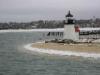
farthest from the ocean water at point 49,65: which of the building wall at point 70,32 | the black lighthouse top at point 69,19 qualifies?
the black lighthouse top at point 69,19

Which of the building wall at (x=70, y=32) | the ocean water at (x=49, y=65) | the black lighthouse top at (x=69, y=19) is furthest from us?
the black lighthouse top at (x=69, y=19)

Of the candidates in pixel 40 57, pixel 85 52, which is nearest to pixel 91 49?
pixel 85 52

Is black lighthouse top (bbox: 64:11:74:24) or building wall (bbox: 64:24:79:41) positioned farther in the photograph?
black lighthouse top (bbox: 64:11:74:24)

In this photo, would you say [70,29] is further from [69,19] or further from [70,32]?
[69,19]

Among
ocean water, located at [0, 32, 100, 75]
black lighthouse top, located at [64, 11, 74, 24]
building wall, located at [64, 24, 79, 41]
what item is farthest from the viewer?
black lighthouse top, located at [64, 11, 74, 24]

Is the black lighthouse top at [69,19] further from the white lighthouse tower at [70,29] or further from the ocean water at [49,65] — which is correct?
the ocean water at [49,65]

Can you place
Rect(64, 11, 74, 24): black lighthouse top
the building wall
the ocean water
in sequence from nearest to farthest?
1. the ocean water
2. the building wall
3. Rect(64, 11, 74, 24): black lighthouse top

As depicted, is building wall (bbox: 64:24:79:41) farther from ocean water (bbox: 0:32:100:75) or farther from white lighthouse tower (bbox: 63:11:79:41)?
ocean water (bbox: 0:32:100:75)

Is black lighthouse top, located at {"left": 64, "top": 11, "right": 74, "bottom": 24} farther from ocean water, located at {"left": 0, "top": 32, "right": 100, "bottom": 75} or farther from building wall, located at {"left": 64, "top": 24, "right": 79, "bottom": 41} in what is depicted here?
ocean water, located at {"left": 0, "top": 32, "right": 100, "bottom": 75}

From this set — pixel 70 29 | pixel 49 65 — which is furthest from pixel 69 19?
pixel 49 65

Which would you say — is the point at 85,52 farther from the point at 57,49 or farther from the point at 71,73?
the point at 71,73

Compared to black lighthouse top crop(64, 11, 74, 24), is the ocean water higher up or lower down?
lower down

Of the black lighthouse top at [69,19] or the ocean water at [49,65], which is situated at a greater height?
the black lighthouse top at [69,19]

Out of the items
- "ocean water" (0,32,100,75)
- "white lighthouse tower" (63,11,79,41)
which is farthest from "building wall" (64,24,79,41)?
"ocean water" (0,32,100,75)
